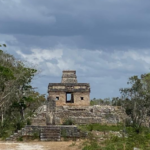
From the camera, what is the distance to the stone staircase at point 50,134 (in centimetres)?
1345

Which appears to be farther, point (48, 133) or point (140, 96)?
point (140, 96)

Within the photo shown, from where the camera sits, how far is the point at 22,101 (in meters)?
21.4

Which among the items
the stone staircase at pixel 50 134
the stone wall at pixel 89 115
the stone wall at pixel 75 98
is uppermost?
the stone wall at pixel 75 98

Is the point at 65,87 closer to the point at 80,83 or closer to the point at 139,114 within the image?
the point at 80,83

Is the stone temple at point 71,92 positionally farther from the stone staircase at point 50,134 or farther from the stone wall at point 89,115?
the stone staircase at point 50,134

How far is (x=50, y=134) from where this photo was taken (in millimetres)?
13766

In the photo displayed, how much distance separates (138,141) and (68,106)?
17773 millimetres

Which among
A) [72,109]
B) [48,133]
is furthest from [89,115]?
[48,133]

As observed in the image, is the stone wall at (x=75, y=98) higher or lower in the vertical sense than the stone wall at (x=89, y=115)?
higher

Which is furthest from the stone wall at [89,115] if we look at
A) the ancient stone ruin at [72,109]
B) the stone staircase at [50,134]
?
the stone staircase at [50,134]

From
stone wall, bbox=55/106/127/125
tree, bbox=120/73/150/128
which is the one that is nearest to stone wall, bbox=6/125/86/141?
stone wall, bbox=55/106/127/125

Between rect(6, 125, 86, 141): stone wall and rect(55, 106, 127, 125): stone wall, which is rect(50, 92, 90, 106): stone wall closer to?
rect(55, 106, 127, 125): stone wall

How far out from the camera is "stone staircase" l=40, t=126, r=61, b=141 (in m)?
13.5

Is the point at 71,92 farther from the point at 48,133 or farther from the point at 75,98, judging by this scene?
the point at 48,133
